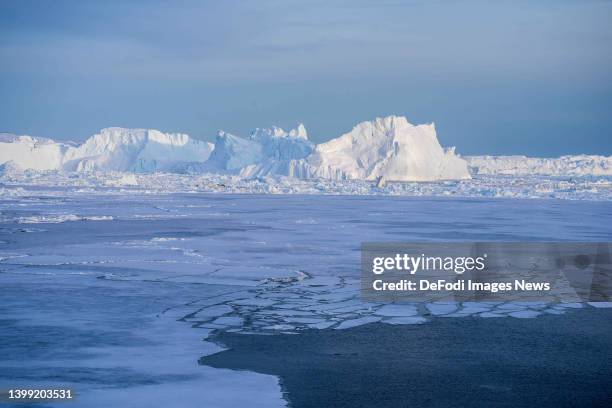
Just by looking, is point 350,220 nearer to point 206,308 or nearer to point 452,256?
point 452,256

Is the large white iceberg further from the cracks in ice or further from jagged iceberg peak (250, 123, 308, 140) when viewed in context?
the cracks in ice

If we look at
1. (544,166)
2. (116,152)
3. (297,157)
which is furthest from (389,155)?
(116,152)

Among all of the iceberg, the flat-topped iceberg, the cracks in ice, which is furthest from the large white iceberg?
the cracks in ice

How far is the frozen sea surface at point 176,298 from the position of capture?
17.1 ft

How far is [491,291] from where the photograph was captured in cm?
875

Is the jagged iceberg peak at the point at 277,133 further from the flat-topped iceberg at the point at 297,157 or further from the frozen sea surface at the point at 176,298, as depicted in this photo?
the frozen sea surface at the point at 176,298

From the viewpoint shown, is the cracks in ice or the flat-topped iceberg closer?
the cracks in ice

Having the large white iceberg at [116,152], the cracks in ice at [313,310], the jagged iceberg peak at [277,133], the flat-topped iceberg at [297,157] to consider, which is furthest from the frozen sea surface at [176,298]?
the large white iceberg at [116,152]

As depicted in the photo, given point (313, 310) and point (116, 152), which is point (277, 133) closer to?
point (116, 152)

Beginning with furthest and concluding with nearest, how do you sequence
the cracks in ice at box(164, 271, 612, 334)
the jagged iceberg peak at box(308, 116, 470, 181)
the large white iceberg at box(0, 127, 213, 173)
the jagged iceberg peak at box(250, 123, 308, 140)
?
the large white iceberg at box(0, 127, 213, 173), the jagged iceberg peak at box(250, 123, 308, 140), the jagged iceberg peak at box(308, 116, 470, 181), the cracks in ice at box(164, 271, 612, 334)

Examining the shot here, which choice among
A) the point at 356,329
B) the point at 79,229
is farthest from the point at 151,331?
the point at 79,229

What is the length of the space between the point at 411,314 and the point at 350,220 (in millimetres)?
12695

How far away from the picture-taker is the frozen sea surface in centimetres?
522

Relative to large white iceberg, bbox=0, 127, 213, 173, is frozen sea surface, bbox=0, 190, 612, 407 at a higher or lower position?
lower
